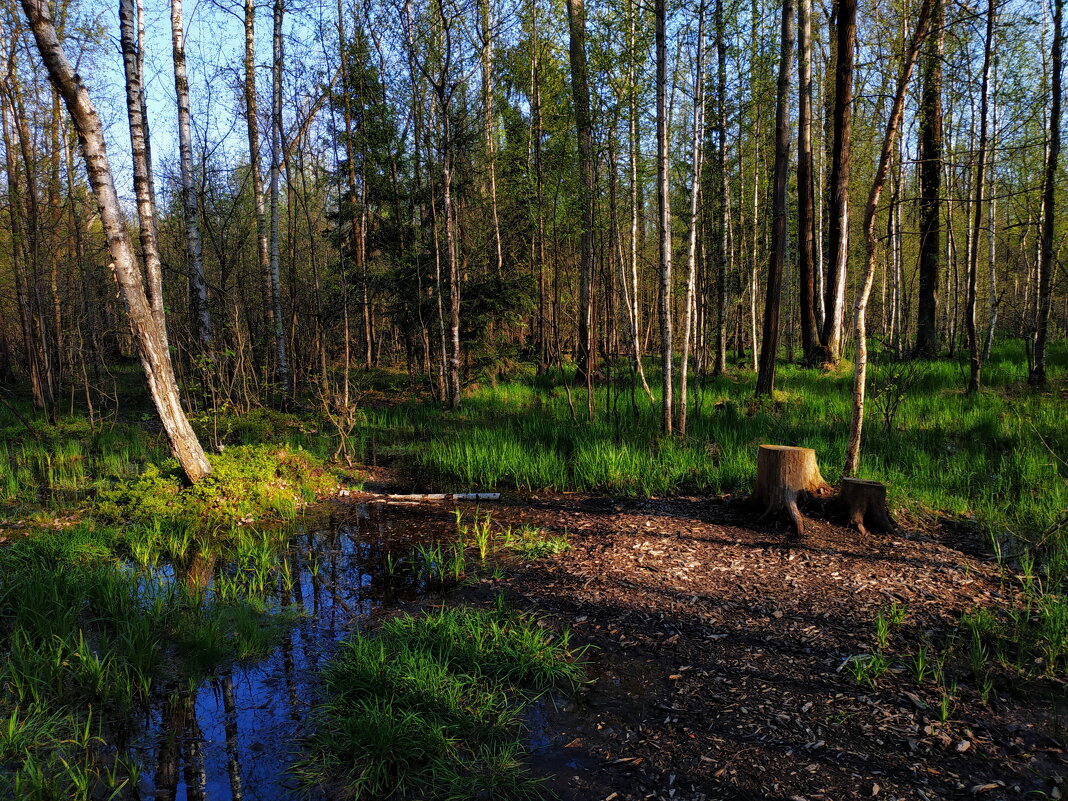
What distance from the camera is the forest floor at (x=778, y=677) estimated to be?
7.95ft

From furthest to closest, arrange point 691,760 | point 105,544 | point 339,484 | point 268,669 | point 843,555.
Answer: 1. point 339,484
2. point 105,544
3. point 843,555
4. point 268,669
5. point 691,760

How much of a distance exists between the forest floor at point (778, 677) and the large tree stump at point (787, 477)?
32cm

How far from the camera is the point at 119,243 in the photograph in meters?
5.34

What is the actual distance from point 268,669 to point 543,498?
397cm

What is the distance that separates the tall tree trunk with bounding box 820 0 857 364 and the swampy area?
4.05 m

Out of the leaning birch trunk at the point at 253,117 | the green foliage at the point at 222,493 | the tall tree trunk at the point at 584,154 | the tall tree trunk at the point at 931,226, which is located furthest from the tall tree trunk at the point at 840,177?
the leaning birch trunk at the point at 253,117

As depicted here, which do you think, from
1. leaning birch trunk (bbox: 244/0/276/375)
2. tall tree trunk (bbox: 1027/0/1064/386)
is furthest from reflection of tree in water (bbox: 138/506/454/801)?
tall tree trunk (bbox: 1027/0/1064/386)

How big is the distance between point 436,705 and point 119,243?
17.3ft

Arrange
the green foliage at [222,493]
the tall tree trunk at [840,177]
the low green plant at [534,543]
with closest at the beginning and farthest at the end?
the low green plant at [534,543]
the green foliage at [222,493]
the tall tree trunk at [840,177]

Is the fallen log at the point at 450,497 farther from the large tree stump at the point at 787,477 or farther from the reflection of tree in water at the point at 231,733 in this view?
the reflection of tree in water at the point at 231,733

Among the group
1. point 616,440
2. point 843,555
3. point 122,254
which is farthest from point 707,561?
point 122,254

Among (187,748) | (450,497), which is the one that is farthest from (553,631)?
(450,497)

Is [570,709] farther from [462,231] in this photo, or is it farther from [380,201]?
[380,201]

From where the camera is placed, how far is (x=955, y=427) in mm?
7285
